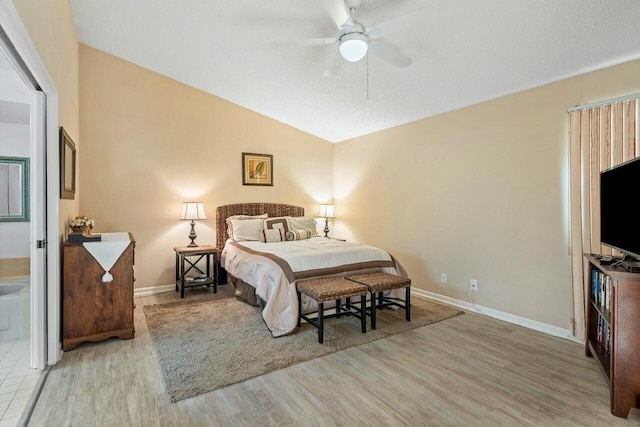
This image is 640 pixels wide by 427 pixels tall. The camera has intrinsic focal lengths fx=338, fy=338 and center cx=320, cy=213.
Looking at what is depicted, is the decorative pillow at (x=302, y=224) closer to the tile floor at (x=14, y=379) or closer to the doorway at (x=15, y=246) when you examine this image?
the doorway at (x=15, y=246)

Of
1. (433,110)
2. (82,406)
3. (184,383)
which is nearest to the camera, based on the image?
(82,406)

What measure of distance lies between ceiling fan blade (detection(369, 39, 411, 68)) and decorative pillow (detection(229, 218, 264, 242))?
2.99 m

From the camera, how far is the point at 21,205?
159 inches

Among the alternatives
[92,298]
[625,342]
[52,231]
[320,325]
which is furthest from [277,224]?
[625,342]

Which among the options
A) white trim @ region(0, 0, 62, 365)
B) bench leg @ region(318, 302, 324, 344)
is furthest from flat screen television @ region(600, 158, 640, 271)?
white trim @ region(0, 0, 62, 365)

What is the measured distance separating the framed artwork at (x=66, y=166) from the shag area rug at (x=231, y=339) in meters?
1.52

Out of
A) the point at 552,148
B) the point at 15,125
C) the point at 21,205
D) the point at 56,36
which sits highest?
the point at 56,36

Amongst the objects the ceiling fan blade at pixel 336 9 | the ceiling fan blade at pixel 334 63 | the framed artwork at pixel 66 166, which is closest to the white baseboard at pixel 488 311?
the framed artwork at pixel 66 166

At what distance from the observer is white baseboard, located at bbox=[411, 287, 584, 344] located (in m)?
3.19

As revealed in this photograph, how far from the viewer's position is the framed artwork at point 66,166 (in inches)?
110

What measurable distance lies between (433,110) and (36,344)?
15.0ft

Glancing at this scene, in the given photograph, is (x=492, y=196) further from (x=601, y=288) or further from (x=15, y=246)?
(x=15, y=246)

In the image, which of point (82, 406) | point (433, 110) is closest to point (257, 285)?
point (82, 406)

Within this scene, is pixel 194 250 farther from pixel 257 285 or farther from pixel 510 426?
pixel 510 426
